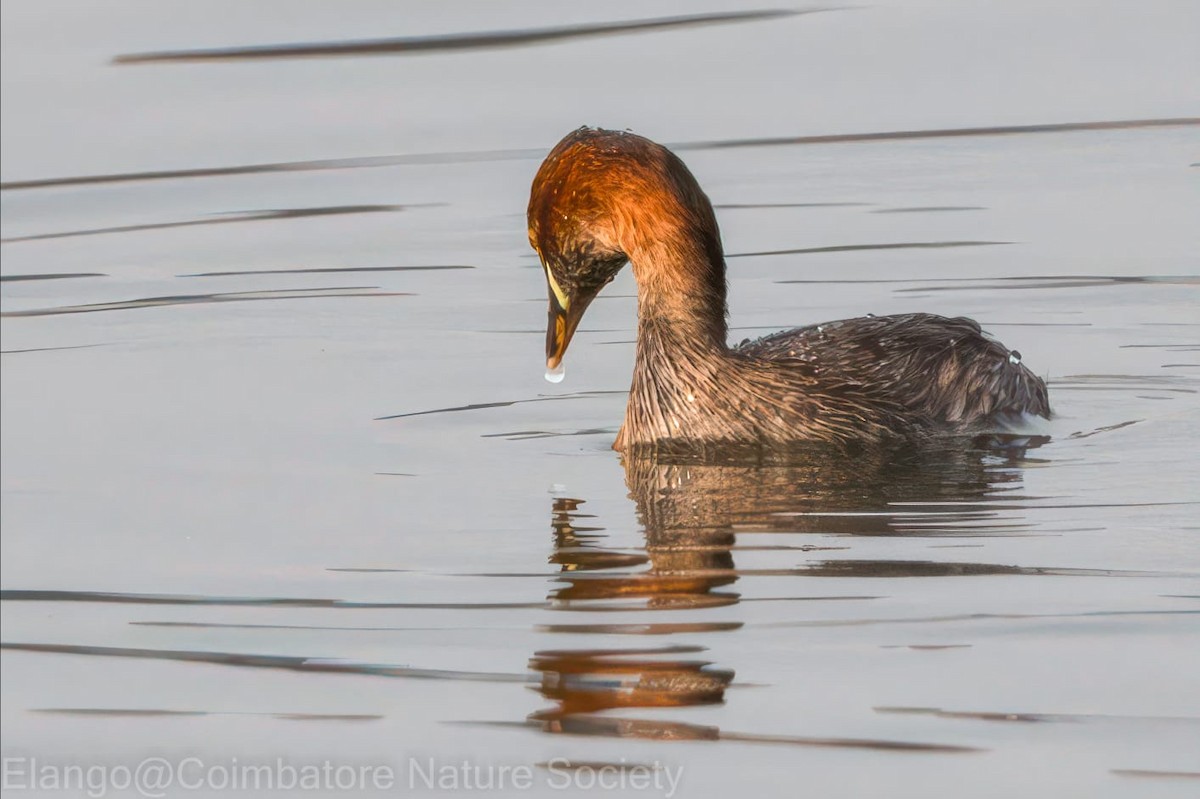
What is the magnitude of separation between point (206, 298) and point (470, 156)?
11.2ft

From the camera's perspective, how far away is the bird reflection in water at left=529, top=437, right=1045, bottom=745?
301 inches

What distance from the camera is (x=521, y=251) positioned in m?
15.2

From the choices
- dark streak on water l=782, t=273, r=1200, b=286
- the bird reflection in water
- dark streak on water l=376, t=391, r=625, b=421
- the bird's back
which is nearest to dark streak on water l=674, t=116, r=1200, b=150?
dark streak on water l=782, t=273, r=1200, b=286

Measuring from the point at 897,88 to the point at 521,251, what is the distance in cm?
429

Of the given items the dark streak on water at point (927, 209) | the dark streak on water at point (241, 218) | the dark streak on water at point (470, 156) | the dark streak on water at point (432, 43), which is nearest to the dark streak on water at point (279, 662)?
the dark streak on water at point (241, 218)

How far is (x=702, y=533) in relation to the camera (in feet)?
30.8

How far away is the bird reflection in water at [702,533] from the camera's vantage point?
7645 mm

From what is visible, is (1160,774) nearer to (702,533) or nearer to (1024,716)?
(1024,716)

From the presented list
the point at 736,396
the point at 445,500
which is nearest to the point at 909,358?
the point at 736,396

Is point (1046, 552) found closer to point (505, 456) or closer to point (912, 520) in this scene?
point (912, 520)

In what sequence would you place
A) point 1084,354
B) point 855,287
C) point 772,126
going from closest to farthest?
point 1084,354 → point 855,287 → point 772,126

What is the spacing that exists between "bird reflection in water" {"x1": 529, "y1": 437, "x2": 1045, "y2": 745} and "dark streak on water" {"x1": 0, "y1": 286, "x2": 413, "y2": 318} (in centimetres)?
409

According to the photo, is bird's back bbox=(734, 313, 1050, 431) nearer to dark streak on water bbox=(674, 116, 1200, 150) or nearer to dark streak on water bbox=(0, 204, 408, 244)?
dark streak on water bbox=(0, 204, 408, 244)

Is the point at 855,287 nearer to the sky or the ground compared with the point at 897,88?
nearer to the ground
